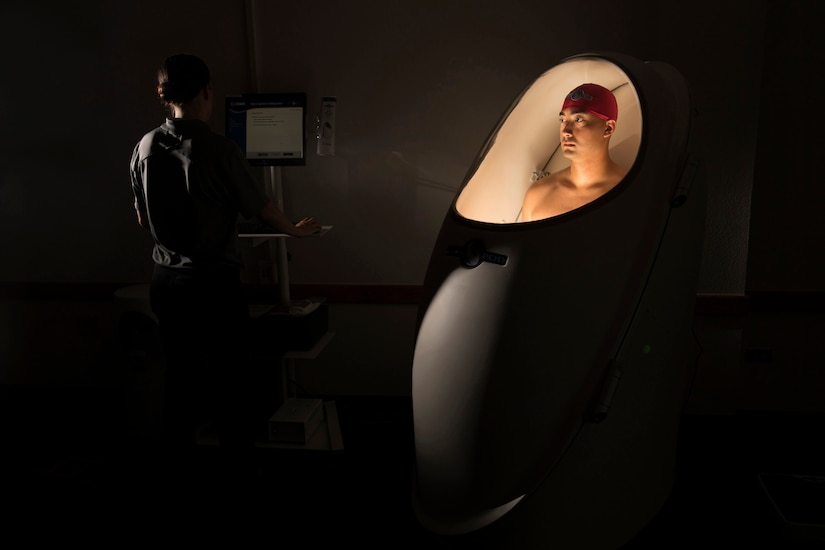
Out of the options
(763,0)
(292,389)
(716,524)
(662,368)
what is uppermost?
(763,0)

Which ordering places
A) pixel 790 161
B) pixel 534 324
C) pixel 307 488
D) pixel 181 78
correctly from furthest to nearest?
pixel 790 161 < pixel 307 488 < pixel 181 78 < pixel 534 324

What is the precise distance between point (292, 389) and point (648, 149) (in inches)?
70.4

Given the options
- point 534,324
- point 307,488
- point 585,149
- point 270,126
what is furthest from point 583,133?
point 307,488

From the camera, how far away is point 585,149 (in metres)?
1.75

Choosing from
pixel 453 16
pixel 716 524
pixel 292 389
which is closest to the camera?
pixel 716 524

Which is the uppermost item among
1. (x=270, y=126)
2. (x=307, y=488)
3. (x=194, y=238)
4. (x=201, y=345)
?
(x=270, y=126)

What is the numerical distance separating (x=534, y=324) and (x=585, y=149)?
23.7 inches

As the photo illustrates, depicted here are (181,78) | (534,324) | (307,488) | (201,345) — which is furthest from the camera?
(307,488)

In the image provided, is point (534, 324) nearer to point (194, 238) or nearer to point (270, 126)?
point (194, 238)

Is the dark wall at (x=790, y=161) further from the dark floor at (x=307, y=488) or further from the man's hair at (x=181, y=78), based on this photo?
the man's hair at (x=181, y=78)

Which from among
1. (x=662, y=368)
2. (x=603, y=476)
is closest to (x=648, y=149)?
(x=662, y=368)

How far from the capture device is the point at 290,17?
2422mm

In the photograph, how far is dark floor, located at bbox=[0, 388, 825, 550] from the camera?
181cm

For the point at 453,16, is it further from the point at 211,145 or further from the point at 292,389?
the point at 292,389
